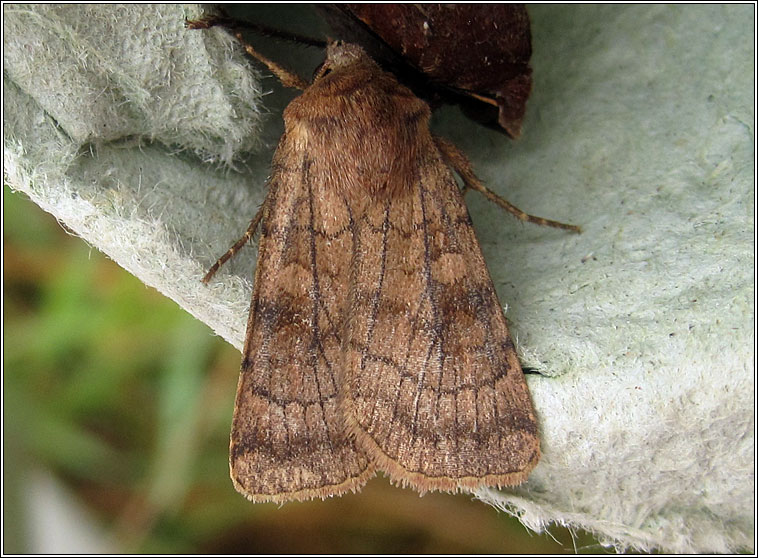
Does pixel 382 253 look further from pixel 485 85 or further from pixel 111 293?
pixel 111 293

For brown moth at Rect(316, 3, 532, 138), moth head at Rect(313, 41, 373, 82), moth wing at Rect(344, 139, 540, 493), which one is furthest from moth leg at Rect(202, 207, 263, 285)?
brown moth at Rect(316, 3, 532, 138)

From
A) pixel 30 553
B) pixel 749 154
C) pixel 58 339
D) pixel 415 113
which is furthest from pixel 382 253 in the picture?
pixel 30 553

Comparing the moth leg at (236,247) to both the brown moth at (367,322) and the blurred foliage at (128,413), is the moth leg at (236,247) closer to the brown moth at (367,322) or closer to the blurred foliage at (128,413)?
the brown moth at (367,322)

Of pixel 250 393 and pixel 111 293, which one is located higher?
pixel 250 393

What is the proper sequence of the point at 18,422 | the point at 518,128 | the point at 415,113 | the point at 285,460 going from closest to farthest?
the point at 285,460 < the point at 415,113 < the point at 518,128 < the point at 18,422

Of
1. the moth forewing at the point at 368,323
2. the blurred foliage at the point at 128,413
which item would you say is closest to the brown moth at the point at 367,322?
the moth forewing at the point at 368,323

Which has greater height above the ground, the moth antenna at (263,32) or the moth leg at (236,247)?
the moth antenna at (263,32)
